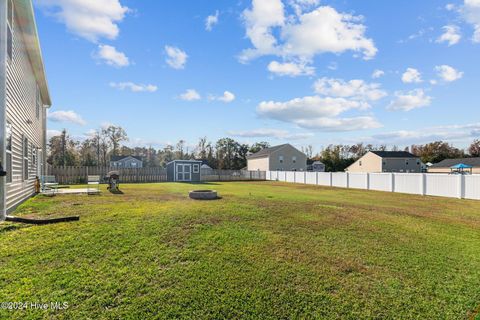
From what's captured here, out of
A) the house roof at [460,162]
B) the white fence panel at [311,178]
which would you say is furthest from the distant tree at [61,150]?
the house roof at [460,162]

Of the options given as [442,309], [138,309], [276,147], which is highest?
[276,147]

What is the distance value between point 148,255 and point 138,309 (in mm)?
1327

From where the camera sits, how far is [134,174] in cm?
2644

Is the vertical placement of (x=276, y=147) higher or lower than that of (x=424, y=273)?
higher

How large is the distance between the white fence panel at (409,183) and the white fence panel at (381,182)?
511mm

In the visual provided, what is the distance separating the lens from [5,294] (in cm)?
311

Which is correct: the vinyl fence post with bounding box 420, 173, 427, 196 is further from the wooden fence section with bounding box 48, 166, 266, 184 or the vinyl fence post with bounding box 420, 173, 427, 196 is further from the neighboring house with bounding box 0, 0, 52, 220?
the wooden fence section with bounding box 48, 166, 266, 184

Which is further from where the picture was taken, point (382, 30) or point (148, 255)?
point (382, 30)

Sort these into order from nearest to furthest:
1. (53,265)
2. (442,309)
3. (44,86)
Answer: (442,309) → (53,265) → (44,86)

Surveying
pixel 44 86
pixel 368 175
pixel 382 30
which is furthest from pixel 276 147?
pixel 44 86

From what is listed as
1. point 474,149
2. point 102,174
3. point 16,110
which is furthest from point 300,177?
point 474,149

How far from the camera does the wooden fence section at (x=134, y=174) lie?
21934 mm

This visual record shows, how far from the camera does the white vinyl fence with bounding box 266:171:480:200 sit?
44.0 ft

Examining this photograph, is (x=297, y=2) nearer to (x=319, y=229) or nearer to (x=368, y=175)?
(x=319, y=229)
